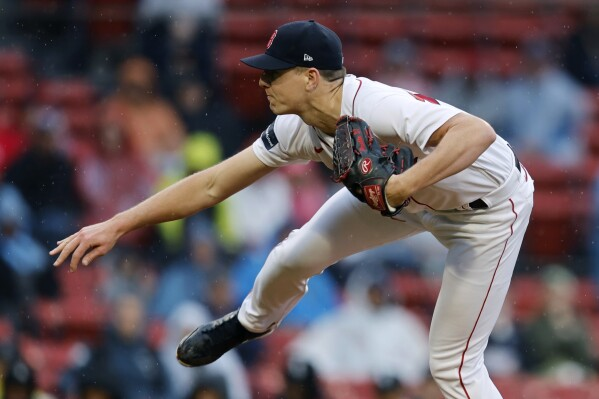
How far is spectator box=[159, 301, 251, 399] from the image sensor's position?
24.6ft

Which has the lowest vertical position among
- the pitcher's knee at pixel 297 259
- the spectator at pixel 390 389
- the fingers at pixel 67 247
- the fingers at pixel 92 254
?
the spectator at pixel 390 389

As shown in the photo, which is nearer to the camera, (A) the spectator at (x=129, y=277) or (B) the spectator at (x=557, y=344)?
(B) the spectator at (x=557, y=344)

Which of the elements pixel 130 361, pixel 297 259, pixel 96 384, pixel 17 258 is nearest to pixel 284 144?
pixel 297 259

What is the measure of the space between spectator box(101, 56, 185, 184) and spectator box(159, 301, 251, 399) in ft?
5.59

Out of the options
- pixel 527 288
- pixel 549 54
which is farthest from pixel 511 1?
pixel 527 288

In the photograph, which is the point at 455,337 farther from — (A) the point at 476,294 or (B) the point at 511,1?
(B) the point at 511,1

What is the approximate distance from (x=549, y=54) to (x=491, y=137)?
653 centimetres

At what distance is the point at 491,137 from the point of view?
4410 millimetres

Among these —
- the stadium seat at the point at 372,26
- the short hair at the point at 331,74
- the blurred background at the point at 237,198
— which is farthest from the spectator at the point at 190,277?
the short hair at the point at 331,74

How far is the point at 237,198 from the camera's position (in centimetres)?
907

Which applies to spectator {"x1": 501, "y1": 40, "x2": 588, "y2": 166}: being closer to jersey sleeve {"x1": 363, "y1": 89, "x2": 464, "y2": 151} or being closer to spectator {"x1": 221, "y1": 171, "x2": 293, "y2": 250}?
spectator {"x1": 221, "y1": 171, "x2": 293, "y2": 250}

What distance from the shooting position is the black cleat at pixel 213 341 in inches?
218

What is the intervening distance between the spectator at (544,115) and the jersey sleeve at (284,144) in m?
5.43

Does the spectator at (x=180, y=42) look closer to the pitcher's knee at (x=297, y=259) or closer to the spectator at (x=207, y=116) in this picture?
the spectator at (x=207, y=116)
